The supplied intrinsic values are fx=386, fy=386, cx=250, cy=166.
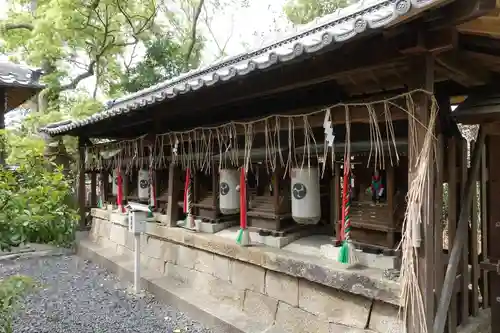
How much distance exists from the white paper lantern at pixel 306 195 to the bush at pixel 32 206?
8.21 feet

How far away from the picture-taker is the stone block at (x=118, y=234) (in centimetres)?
899

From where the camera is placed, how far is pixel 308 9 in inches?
646

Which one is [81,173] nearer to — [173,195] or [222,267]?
[173,195]

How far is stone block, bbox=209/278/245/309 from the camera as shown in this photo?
5383 mm

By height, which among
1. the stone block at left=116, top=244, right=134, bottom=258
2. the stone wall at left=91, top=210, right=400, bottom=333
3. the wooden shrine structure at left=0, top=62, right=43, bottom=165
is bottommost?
the stone block at left=116, top=244, right=134, bottom=258

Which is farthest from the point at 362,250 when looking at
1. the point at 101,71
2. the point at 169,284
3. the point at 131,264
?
the point at 101,71

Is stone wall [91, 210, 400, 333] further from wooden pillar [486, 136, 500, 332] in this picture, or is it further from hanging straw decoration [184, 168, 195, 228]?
wooden pillar [486, 136, 500, 332]

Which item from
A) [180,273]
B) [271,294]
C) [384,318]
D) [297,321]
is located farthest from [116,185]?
[384,318]

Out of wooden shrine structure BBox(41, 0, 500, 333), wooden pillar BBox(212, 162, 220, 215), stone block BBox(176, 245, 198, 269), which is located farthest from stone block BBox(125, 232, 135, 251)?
wooden pillar BBox(212, 162, 220, 215)

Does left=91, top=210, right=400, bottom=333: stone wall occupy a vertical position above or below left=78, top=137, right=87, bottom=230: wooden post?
below

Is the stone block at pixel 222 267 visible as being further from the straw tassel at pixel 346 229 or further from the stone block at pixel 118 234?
the stone block at pixel 118 234

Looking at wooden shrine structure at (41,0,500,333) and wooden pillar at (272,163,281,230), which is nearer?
wooden shrine structure at (41,0,500,333)

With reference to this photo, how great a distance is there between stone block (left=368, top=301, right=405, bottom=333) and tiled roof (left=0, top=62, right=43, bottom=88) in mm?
5022

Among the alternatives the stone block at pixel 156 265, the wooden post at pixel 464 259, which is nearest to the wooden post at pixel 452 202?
the wooden post at pixel 464 259
